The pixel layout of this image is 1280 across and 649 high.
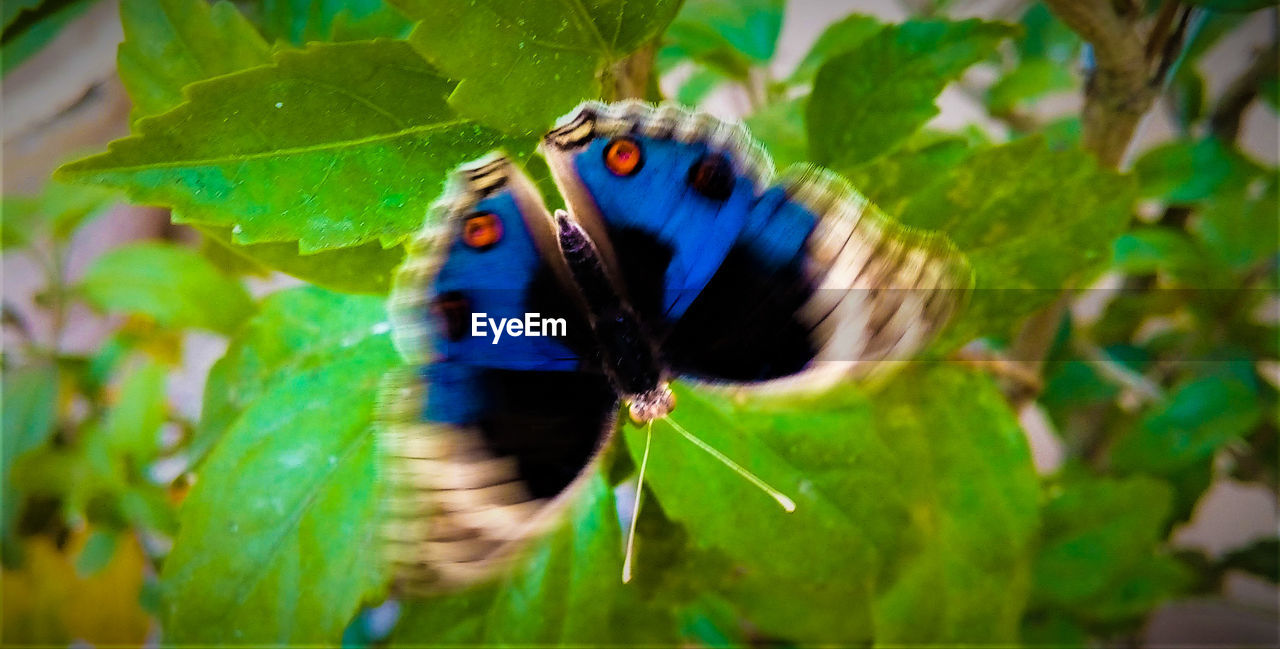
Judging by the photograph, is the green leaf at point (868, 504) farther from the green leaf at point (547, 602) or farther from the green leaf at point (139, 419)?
the green leaf at point (139, 419)

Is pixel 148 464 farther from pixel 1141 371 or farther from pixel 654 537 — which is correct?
pixel 1141 371

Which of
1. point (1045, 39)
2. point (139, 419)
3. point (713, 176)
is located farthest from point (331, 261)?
point (1045, 39)

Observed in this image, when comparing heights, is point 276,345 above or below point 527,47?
below

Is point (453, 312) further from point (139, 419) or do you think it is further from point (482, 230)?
point (139, 419)

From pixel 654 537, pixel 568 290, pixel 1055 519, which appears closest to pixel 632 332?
pixel 568 290

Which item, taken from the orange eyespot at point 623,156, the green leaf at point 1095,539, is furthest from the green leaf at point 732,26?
the green leaf at point 1095,539

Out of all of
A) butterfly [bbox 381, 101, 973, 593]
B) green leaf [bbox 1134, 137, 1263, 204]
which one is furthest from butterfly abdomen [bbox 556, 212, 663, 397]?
green leaf [bbox 1134, 137, 1263, 204]

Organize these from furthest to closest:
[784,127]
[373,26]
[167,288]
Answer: [167,288] → [784,127] → [373,26]
